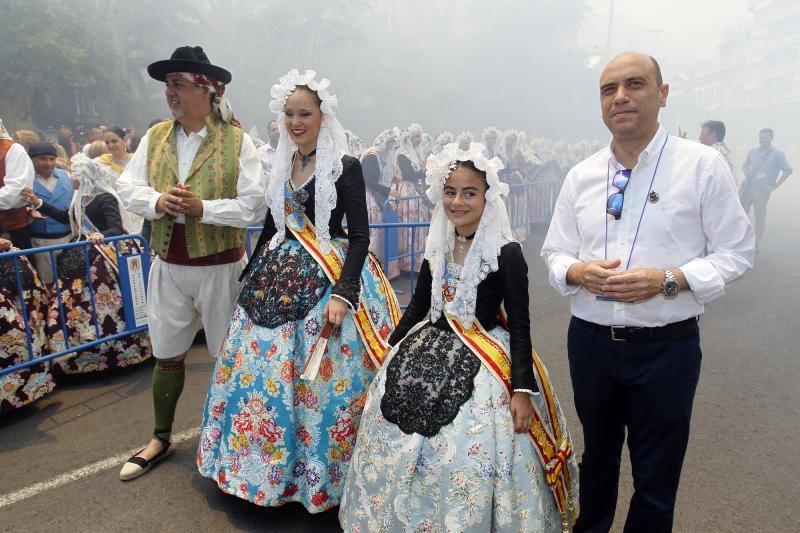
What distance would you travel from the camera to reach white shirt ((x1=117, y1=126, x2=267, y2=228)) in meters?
2.97

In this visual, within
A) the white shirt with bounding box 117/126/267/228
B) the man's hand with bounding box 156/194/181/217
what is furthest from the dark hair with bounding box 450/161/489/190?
the man's hand with bounding box 156/194/181/217

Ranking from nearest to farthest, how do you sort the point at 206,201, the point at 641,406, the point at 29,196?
the point at 641,406 → the point at 206,201 → the point at 29,196

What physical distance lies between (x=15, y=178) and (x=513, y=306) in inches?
178

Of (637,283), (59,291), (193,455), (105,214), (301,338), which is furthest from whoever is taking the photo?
(105,214)

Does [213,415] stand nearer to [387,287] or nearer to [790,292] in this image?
[387,287]

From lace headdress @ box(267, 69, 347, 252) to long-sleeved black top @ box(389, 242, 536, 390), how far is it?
0.87 m

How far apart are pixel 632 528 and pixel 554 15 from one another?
64.4m

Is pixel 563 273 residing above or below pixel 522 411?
above

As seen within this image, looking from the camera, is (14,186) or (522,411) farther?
(14,186)

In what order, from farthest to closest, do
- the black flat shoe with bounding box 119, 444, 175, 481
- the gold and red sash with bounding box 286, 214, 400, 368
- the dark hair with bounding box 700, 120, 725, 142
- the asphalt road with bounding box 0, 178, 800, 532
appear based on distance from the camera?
the dark hair with bounding box 700, 120, 725, 142, the black flat shoe with bounding box 119, 444, 175, 481, the asphalt road with bounding box 0, 178, 800, 532, the gold and red sash with bounding box 286, 214, 400, 368

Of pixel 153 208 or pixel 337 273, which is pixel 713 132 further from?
pixel 153 208

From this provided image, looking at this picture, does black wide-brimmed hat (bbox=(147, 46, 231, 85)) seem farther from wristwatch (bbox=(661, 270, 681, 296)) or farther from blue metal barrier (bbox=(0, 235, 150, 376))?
wristwatch (bbox=(661, 270, 681, 296))

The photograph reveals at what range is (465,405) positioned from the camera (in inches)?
89.5

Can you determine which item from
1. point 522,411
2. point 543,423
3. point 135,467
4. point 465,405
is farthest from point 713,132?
point 135,467
